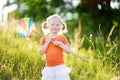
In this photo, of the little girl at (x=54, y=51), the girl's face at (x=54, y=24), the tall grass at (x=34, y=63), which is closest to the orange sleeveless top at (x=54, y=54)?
the little girl at (x=54, y=51)

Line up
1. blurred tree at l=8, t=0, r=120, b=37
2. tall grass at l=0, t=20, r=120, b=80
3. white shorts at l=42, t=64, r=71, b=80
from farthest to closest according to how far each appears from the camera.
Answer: blurred tree at l=8, t=0, r=120, b=37 → tall grass at l=0, t=20, r=120, b=80 → white shorts at l=42, t=64, r=71, b=80

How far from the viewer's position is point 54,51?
6461 mm

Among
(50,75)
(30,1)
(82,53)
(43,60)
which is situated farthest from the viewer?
(30,1)

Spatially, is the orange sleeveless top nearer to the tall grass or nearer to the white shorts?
the white shorts

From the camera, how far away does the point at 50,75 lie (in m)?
6.39

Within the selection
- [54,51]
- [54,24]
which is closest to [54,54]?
[54,51]

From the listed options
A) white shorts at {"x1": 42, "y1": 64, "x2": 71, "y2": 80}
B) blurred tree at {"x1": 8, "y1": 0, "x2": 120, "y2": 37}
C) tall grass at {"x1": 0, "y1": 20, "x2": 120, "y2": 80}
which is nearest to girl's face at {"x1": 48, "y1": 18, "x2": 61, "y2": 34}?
white shorts at {"x1": 42, "y1": 64, "x2": 71, "y2": 80}

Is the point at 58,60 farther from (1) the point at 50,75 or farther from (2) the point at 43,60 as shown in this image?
(2) the point at 43,60

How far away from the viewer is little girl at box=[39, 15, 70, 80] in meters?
6.40

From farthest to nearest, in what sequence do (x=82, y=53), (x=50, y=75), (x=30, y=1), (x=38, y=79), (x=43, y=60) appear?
(x=30, y=1)
(x=82, y=53)
(x=43, y=60)
(x=38, y=79)
(x=50, y=75)

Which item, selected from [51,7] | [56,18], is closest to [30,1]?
[51,7]

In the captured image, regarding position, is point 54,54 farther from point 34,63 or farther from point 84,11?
point 84,11

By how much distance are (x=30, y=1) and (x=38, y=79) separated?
5.01m

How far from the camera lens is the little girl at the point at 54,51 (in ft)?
21.0
